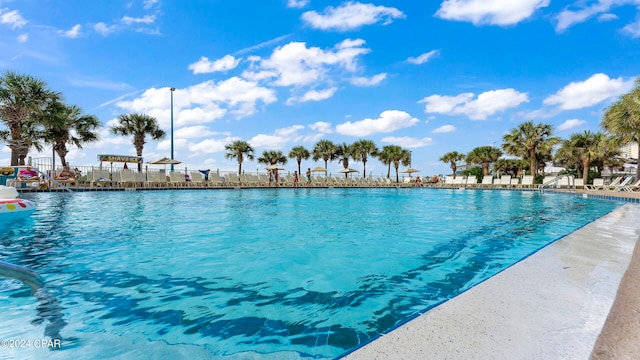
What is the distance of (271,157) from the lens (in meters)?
41.1

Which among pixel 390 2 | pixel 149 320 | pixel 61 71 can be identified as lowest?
pixel 149 320

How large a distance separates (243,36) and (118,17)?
5645 mm

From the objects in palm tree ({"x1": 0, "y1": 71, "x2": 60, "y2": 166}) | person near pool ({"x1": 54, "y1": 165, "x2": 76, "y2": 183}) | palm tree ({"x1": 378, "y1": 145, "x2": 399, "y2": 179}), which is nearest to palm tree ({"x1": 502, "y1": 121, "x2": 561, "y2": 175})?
palm tree ({"x1": 378, "y1": 145, "x2": 399, "y2": 179})

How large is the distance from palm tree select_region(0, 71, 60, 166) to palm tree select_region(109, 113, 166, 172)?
7.64 m

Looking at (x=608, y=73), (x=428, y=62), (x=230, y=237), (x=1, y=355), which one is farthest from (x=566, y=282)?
(x=608, y=73)

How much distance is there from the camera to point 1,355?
75.8 inches

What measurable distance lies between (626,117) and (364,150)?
25.5 metres

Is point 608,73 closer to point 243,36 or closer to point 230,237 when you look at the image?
point 243,36

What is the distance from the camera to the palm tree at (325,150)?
Result: 4138cm

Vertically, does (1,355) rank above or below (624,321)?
below

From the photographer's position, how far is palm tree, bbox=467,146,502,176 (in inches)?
1512

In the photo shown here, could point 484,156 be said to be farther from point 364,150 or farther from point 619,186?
point 619,186

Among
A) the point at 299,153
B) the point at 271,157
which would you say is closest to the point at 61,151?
the point at 271,157

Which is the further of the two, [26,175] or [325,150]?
[325,150]
